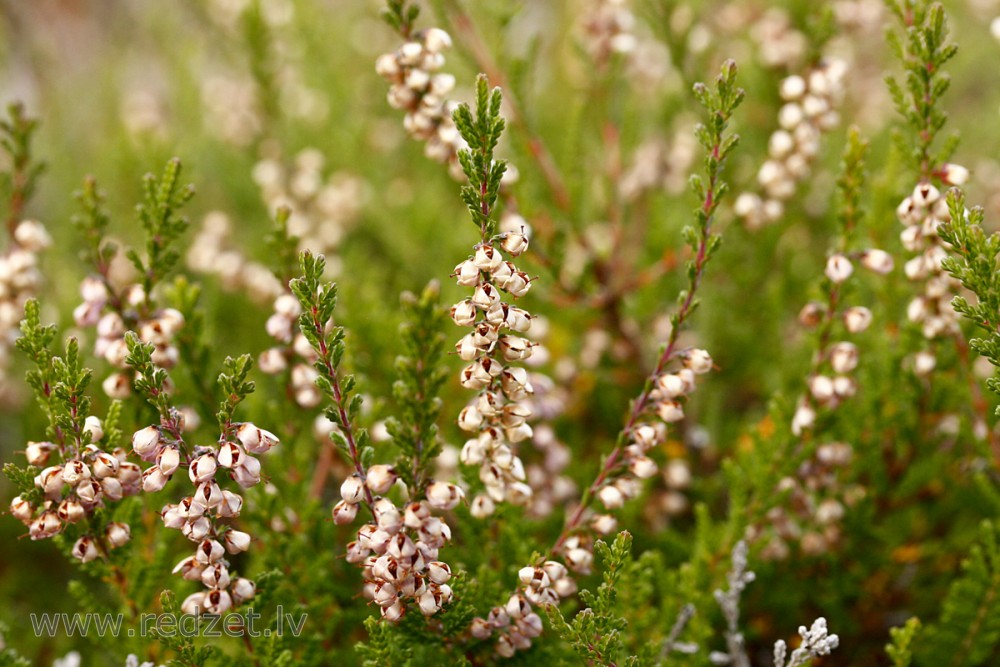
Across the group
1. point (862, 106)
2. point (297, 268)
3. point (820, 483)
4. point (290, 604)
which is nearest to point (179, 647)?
point (290, 604)

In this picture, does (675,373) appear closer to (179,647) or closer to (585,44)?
(179,647)

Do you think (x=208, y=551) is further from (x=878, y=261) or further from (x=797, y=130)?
(x=797, y=130)

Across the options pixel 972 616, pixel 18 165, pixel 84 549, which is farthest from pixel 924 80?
pixel 18 165

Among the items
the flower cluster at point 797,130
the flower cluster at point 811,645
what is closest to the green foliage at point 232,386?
the flower cluster at point 811,645

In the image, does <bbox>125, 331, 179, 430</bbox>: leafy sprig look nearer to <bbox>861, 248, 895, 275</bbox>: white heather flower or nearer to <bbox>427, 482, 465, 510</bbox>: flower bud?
<bbox>427, 482, 465, 510</bbox>: flower bud

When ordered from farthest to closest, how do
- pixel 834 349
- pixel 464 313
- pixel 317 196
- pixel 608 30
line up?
pixel 317 196 → pixel 608 30 → pixel 834 349 → pixel 464 313

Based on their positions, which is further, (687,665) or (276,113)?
(276,113)
